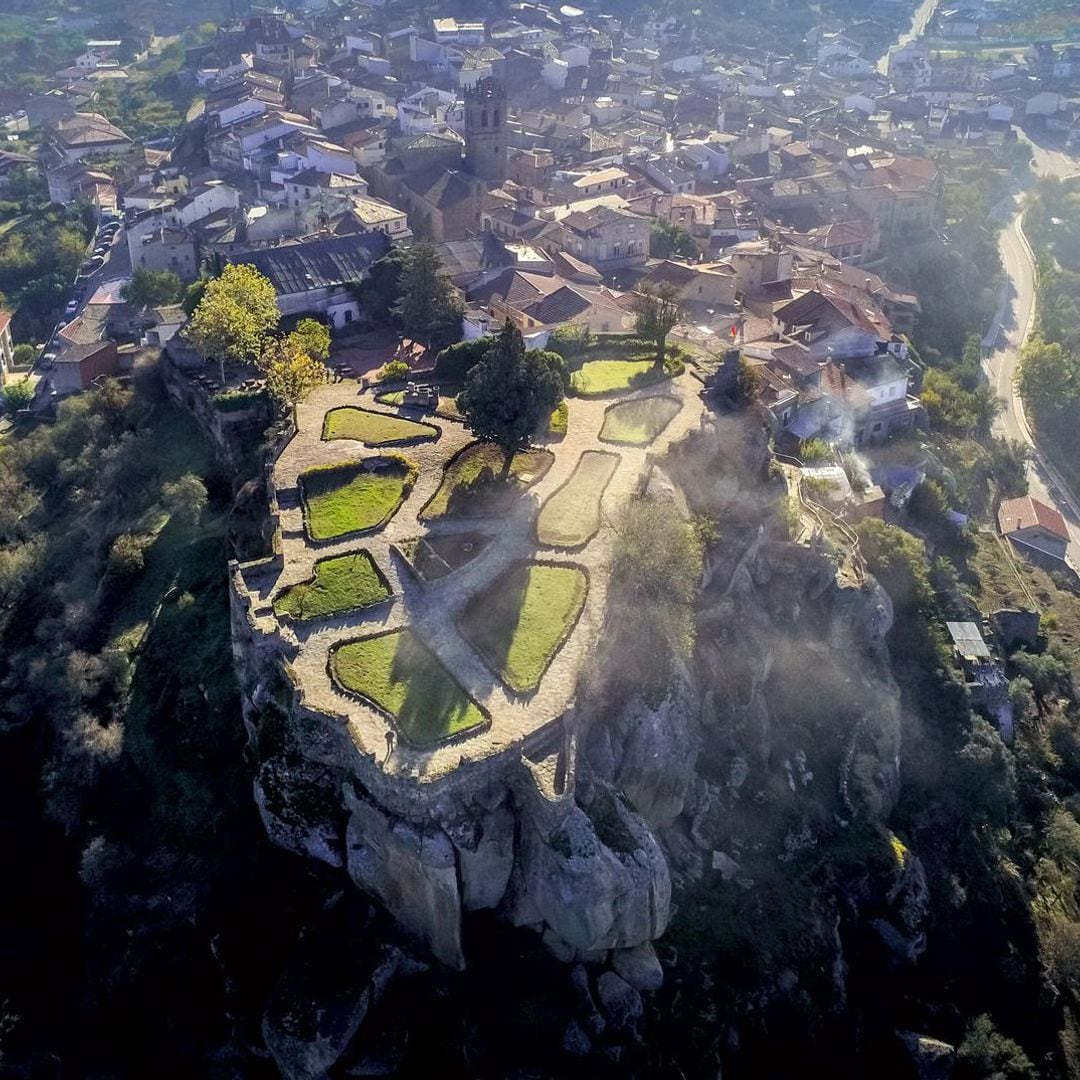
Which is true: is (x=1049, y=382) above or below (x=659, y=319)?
below

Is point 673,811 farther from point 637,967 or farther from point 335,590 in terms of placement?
point 335,590

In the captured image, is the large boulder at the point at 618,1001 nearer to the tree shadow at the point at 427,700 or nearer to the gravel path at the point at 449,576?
the gravel path at the point at 449,576

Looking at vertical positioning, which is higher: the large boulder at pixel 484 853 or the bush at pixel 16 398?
the large boulder at pixel 484 853

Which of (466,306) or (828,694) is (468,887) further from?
(466,306)

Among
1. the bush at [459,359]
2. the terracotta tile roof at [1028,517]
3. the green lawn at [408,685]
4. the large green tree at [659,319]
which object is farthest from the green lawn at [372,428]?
the terracotta tile roof at [1028,517]

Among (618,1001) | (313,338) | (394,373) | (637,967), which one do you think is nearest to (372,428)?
(394,373)

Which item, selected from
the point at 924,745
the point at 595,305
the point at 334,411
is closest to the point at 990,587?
the point at 924,745
